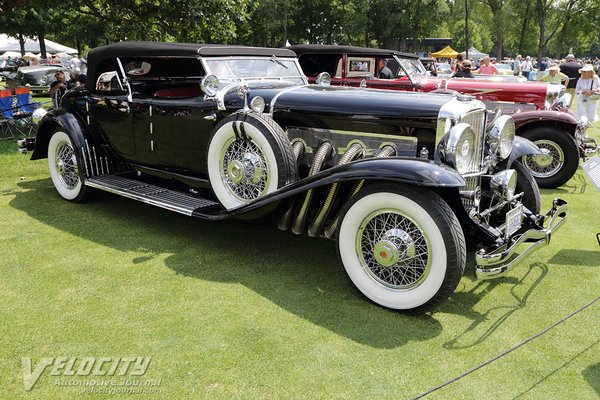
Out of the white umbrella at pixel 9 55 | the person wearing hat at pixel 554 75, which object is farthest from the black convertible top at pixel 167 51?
the white umbrella at pixel 9 55

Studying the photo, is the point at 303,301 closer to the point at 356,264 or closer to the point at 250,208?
the point at 356,264

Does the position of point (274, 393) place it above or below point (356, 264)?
below

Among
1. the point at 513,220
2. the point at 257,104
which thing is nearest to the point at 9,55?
the point at 257,104

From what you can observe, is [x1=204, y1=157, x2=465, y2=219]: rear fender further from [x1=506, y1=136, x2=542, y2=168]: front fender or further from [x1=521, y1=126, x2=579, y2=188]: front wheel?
[x1=521, y1=126, x2=579, y2=188]: front wheel

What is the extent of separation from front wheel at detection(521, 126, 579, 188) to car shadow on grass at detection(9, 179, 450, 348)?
158 inches

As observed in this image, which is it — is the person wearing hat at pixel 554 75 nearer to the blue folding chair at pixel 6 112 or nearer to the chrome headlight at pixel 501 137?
the chrome headlight at pixel 501 137

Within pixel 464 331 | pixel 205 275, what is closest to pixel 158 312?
pixel 205 275

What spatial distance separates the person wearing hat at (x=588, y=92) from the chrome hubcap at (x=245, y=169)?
8.90 metres

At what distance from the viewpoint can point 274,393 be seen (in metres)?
2.55

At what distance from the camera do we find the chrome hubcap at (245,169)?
157 inches

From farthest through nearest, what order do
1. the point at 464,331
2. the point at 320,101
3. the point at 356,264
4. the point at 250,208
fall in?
the point at 320,101 < the point at 250,208 < the point at 356,264 < the point at 464,331

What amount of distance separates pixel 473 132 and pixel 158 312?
2.63m

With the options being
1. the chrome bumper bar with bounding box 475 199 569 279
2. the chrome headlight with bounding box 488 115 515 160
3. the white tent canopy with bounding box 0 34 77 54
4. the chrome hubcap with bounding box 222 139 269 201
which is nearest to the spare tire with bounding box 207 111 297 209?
the chrome hubcap with bounding box 222 139 269 201

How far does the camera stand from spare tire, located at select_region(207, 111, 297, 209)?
12.4 feet
